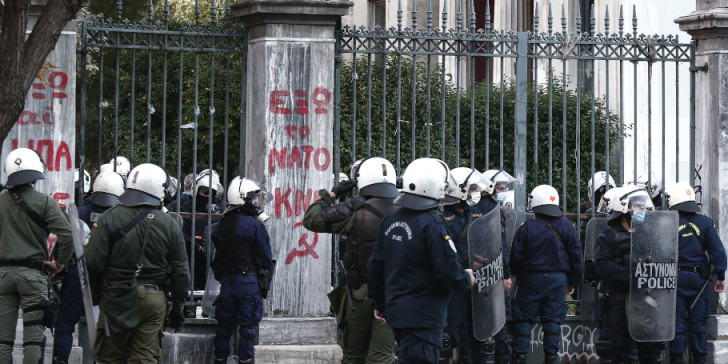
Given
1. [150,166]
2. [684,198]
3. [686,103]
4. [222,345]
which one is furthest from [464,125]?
[150,166]

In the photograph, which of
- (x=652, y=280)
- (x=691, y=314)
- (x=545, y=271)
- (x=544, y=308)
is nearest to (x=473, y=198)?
(x=545, y=271)

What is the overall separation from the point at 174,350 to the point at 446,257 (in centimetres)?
374

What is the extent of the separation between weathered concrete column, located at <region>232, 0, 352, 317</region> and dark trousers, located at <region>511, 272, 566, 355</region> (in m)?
1.80

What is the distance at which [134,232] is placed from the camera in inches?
353

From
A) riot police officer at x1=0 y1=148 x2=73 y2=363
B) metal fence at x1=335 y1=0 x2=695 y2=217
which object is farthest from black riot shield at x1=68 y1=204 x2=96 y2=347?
metal fence at x1=335 y1=0 x2=695 y2=217

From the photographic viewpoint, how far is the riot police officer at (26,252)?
966cm

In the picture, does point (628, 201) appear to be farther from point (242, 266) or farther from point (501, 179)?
point (242, 266)

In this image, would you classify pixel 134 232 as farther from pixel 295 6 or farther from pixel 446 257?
pixel 295 6

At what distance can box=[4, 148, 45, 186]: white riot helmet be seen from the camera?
32.0 feet

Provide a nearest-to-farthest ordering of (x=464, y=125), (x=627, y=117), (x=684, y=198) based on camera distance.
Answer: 1. (x=684, y=198)
2. (x=464, y=125)
3. (x=627, y=117)

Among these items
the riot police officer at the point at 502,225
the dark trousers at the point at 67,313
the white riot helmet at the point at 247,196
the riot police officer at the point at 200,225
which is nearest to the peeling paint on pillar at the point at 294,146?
the white riot helmet at the point at 247,196

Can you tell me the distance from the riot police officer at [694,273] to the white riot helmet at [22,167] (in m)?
5.89

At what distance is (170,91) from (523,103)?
9426 mm

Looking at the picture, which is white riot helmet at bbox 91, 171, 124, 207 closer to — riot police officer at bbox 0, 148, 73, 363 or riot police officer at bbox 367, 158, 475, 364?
riot police officer at bbox 0, 148, 73, 363
